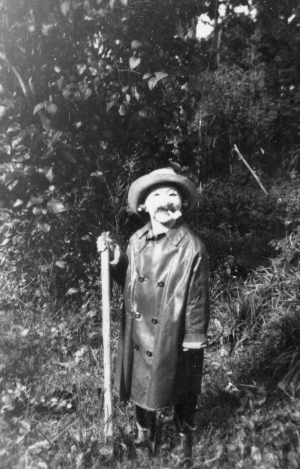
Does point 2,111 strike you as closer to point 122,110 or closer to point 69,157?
point 69,157

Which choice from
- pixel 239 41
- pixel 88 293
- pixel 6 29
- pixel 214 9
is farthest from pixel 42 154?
pixel 239 41

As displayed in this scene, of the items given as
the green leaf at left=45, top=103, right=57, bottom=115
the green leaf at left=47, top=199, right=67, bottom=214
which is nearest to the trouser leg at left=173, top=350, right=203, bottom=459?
the green leaf at left=47, top=199, right=67, bottom=214

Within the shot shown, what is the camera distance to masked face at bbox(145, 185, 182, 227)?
2.50 metres

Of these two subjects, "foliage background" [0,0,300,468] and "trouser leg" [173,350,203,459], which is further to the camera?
"foliage background" [0,0,300,468]

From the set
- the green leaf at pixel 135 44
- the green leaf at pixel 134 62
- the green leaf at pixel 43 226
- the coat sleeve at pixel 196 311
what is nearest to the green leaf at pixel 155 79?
the green leaf at pixel 134 62

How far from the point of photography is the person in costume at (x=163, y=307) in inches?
95.7

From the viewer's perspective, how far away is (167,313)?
2428mm

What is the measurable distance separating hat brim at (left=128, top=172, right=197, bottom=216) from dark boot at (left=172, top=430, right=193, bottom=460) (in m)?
1.39

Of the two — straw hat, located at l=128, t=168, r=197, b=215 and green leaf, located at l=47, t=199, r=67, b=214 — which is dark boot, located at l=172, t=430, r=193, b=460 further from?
green leaf, located at l=47, t=199, r=67, b=214

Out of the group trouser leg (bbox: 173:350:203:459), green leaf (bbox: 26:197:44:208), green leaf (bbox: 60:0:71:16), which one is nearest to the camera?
trouser leg (bbox: 173:350:203:459)

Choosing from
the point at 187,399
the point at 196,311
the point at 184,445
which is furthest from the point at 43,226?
the point at 184,445

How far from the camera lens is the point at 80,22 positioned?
3354 millimetres

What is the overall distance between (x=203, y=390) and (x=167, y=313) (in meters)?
1.33

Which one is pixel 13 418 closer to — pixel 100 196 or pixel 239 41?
pixel 100 196
